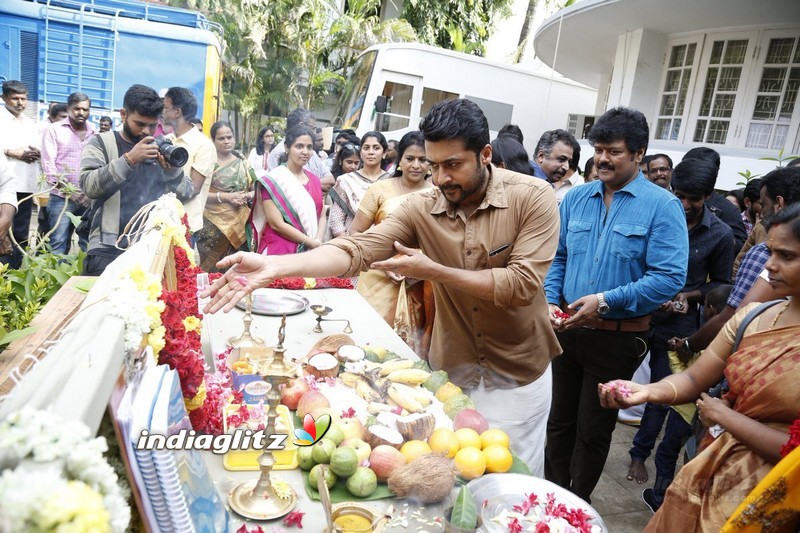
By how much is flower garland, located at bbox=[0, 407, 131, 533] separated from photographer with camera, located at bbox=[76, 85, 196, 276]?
2.64 meters

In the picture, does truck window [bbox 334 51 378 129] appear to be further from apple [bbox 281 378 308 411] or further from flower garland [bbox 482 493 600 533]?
flower garland [bbox 482 493 600 533]

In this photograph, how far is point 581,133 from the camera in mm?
11805

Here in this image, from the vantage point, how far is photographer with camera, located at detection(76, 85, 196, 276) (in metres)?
3.00

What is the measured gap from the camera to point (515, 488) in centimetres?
162

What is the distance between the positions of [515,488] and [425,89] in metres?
8.85

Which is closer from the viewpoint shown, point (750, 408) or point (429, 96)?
point (750, 408)

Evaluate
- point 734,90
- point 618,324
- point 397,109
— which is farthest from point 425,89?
point 618,324

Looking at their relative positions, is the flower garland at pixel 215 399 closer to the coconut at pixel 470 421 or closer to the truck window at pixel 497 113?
the coconut at pixel 470 421

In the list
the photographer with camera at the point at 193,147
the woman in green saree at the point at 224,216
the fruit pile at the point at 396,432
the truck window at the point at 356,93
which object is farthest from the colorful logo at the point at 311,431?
the truck window at the point at 356,93

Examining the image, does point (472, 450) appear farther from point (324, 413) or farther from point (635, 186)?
point (635, 186)

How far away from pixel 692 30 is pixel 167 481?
9.87 metres

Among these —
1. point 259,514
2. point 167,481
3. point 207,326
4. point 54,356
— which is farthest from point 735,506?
point 207,326

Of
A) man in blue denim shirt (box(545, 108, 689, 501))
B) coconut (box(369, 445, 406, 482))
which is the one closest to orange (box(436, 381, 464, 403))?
coconut (box(369, 445, 406, 482))

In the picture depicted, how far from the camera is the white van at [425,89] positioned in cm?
915
